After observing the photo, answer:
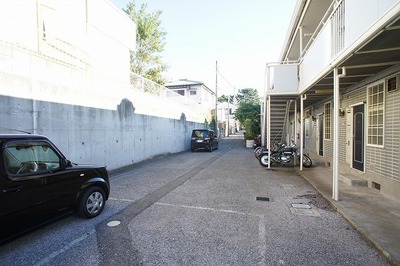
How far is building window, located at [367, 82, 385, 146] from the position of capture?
5570mm

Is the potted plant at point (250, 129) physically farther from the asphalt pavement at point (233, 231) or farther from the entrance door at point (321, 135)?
the asphalt pavement at point (233, 231)

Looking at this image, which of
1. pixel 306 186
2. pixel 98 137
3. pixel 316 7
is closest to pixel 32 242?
pixel 98 137

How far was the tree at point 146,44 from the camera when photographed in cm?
2300

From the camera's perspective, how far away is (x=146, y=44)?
76.3 ft

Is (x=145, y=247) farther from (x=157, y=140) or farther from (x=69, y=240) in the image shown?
(x=157, y=140)

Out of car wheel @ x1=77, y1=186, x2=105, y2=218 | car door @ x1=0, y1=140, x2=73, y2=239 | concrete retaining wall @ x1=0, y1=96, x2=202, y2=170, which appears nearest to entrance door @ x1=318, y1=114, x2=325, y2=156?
concrete retaining wall @ x1=0, y1=96, x2=202, y2=170

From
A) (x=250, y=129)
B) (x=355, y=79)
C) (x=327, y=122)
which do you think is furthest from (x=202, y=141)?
(x=355, y=79)

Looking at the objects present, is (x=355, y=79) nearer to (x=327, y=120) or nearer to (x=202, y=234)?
(x=327, y=120)

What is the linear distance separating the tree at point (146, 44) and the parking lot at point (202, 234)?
1915 cm

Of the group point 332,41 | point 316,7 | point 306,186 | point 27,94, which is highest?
point 316,7

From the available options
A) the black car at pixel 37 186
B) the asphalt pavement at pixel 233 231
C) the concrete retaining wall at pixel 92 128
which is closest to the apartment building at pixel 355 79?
the asphalt pavement at pixel 233 231

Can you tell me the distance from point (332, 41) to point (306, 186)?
12.6 ft

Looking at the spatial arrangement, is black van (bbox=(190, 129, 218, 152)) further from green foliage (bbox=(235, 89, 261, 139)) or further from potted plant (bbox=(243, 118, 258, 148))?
green foliage (bbox=(235, 89, 261, 139))

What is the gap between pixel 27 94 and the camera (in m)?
5.66
